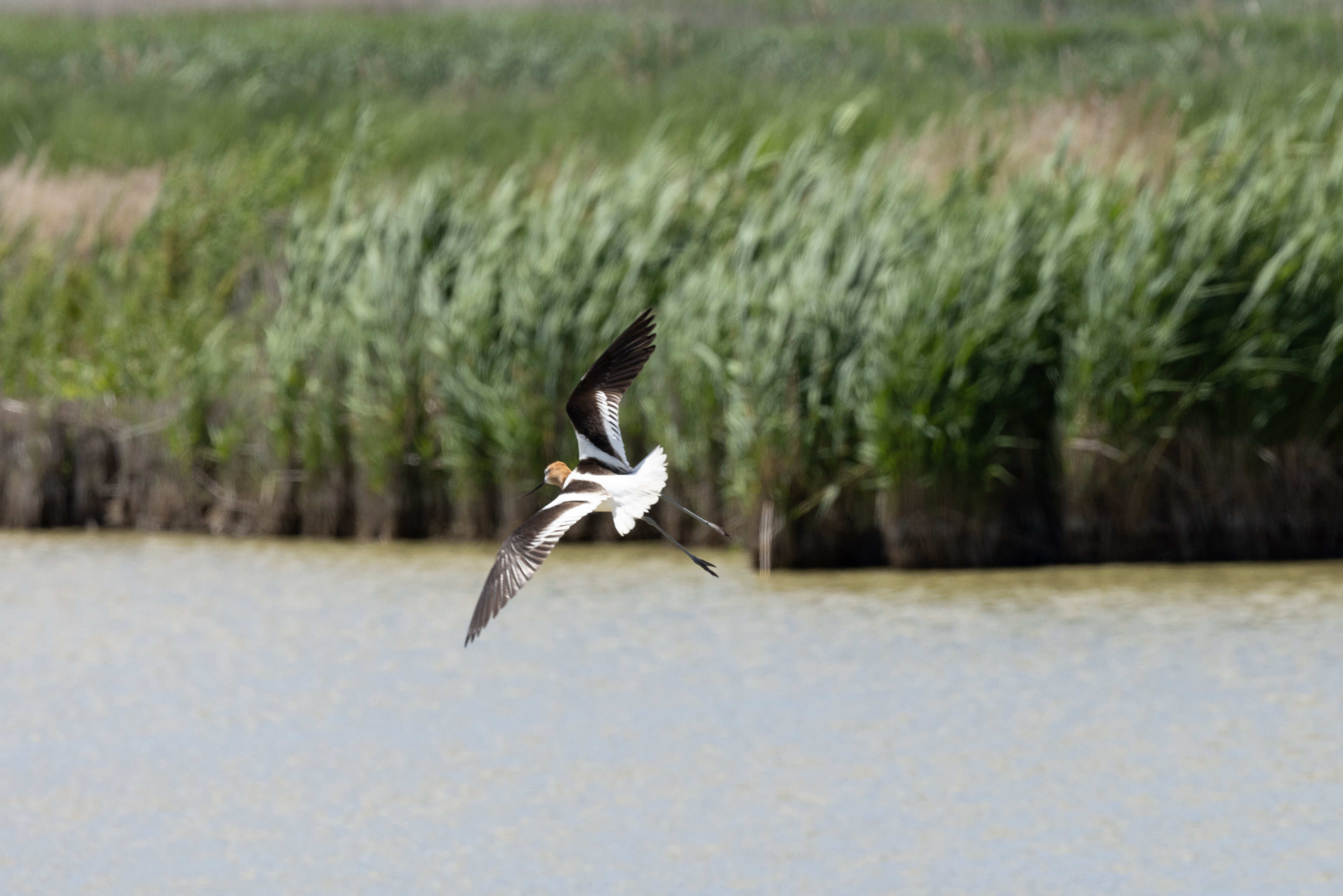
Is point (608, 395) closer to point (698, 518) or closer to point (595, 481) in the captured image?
point (595, 481)

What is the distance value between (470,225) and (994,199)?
2.51 metres

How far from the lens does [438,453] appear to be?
30.7 ft

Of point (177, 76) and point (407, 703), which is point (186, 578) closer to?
point (407, 703)

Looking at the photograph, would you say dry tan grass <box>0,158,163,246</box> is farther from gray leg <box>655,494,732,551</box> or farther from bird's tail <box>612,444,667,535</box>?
bird's tail <box>612,444,667,535</box>

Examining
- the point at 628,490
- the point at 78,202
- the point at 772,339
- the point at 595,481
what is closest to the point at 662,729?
the point at 772,339

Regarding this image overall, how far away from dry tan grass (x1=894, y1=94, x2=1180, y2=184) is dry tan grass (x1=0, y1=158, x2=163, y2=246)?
446 cm

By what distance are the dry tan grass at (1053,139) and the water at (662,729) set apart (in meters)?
2.24

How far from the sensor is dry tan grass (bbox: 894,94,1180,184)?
9594 millimetres

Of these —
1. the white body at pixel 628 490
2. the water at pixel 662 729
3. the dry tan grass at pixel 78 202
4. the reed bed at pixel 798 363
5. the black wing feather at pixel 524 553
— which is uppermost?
the dry tan grass at pixel 78 202

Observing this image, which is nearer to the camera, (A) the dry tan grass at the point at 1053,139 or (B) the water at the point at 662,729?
(B) the water at the point at 662,729

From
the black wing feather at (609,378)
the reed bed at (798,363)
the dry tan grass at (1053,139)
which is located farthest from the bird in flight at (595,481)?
the dry tan grass at (1053,139)

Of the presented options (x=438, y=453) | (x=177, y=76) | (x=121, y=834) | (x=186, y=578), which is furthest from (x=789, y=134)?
(x=177, y=76)

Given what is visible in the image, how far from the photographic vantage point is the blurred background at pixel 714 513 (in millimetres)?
5836

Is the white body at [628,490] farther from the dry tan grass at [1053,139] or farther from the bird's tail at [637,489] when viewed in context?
the dry tan grass at [1053,139]
